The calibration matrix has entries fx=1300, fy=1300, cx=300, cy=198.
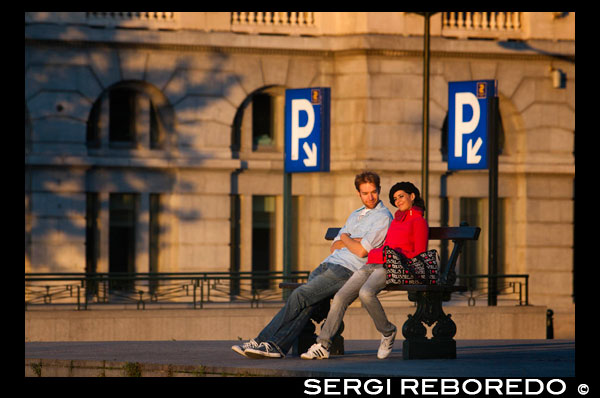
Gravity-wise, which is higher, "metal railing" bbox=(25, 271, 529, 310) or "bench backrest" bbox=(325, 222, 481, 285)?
"bench backrest" bbox=(325, 222, 481, 285)

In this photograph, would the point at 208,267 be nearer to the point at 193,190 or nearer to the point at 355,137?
the point at 193,190

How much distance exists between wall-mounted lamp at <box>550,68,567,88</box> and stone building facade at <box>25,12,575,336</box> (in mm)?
48

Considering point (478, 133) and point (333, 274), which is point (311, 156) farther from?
point (333, 274)

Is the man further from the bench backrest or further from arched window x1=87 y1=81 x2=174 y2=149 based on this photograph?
arched window x1=87 y1=81 x2=174 y2=149

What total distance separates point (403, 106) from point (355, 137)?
128cm

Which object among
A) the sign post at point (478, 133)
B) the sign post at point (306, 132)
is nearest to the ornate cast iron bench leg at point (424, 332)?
the sign post at point (478, 133)

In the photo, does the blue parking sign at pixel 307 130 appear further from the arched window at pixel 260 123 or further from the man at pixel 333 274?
the man at pixel 333 274

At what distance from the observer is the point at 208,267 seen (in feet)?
94.8

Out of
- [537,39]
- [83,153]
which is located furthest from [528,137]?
[83,153]

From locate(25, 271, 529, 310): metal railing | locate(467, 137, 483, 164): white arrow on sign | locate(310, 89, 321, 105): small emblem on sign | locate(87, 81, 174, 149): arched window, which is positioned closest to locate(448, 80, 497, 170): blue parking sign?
locate(467, 137, 483, 164): white arrow on sign

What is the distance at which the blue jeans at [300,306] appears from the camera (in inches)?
497

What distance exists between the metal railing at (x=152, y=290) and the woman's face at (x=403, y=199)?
1161 centimetres

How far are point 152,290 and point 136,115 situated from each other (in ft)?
13.2

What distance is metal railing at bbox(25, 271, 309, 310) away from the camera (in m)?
24.7
